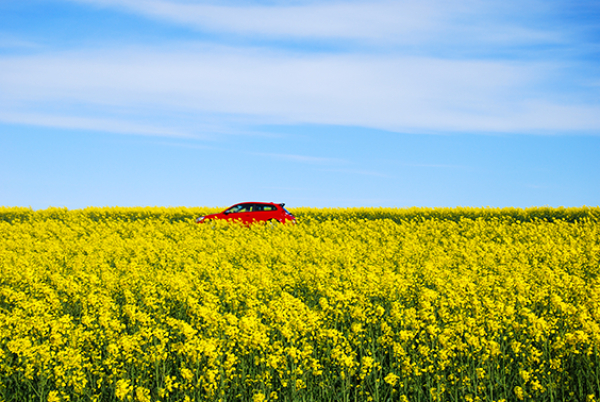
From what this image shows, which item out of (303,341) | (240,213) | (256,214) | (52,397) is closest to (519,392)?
(303,341)

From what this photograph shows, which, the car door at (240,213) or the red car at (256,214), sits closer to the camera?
the red car at (256,214)

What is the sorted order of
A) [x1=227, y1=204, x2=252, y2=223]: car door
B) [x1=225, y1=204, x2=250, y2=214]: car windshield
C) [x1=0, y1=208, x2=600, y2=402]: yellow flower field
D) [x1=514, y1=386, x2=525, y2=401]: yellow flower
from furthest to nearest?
[x1=225, y1=204, x2=250, y2=214]: car windshield
[x1=227, y1=204, x2=252, y2=223]: car door
[x1=0, y1=208, x2=600, y2=402]: yellow flower field
[x1=514, y1=386, x2=525, y2=401]: yellow flower

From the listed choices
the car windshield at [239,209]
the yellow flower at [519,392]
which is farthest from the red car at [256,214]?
the yellow flower at [519,392]

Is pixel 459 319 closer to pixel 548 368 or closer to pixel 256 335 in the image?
pixel 548 368

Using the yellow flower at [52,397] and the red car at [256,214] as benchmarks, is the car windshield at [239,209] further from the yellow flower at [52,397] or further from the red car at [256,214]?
the yellow flower at [52,397]

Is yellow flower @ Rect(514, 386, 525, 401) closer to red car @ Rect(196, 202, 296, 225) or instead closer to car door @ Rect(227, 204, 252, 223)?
red car @ Rect(196, 202, 296, 225)

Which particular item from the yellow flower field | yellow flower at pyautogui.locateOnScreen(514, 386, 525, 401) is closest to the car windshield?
the yellow flower field

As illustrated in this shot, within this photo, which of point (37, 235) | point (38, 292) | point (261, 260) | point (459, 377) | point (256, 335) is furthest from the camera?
point (37, 235)

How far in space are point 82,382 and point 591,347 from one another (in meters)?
6.63

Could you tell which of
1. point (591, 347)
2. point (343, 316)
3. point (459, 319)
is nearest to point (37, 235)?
point (343, 316)

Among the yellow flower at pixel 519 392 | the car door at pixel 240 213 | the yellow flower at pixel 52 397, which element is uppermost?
the car door at pixel 240 213

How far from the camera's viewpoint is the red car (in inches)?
1079

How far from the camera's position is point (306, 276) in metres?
10.1

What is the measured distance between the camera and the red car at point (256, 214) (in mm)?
27406
